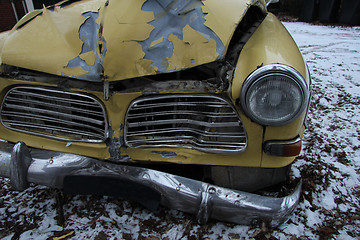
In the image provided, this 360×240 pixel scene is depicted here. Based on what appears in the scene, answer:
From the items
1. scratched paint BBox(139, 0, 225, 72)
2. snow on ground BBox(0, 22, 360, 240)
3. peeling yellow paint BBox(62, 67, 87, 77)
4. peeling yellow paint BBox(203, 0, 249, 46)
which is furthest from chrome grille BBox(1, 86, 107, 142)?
peeling yellow paint BBox(203, 0, 249, 46)

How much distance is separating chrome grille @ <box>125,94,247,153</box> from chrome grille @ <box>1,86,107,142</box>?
230mm

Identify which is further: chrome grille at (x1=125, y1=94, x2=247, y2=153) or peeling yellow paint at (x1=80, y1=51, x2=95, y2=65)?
peeling yellow paint at (x1=80, y1=51, x2=95, y2=65)

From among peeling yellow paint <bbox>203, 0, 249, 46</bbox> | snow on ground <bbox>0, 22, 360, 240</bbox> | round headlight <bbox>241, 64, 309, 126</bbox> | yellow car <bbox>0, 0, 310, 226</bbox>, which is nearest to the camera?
round headlight <bbox>241, 64, 309, 126</bbox>

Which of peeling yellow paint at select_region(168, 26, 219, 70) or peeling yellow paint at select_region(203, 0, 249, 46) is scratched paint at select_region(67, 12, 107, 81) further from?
peeling yellow paint at select_region(203, 0, 249, 46)

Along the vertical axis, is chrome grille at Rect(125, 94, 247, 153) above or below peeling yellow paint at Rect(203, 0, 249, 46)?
below

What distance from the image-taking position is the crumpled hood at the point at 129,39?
1651 millimetres

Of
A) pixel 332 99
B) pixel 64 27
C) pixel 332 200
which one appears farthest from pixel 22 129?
pixel 332 99

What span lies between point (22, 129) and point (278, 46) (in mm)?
1830

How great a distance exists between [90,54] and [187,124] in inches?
30.0

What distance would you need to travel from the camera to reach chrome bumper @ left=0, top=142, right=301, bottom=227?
1.62 m

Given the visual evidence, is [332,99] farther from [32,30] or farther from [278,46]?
[32,30]

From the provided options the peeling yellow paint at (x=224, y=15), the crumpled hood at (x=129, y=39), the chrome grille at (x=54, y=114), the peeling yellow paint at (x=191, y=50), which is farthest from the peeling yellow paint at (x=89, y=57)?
the peeling yellow paint at (x=224, y=15)

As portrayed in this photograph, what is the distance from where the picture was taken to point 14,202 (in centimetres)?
212

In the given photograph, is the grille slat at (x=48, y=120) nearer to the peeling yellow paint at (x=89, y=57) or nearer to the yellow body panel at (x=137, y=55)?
the yellow body panel at (x=137, y=55)
